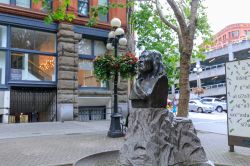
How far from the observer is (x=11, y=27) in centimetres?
1739

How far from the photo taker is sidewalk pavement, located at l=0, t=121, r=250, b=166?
8.11m

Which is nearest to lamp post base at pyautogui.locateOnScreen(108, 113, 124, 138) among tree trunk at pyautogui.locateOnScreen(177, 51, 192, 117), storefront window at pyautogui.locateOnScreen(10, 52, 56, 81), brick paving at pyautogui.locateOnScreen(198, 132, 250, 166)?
tree trunk at pyautogui.locateOnScreen(177, 51, 192, 117)

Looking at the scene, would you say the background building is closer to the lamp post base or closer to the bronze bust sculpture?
the lamp post base

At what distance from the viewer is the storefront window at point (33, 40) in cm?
1766

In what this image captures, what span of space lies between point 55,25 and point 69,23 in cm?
85

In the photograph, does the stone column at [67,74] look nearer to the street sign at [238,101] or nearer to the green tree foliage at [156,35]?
the green tree foliage at [156,35]

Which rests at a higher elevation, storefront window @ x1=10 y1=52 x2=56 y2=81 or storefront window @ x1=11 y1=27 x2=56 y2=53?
storefront window @ x1=11 y1=27 x2=56 y2=53

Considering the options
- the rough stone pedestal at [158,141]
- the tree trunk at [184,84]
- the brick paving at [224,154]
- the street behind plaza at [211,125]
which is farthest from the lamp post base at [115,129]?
the rough stone pedestal at [158,141]

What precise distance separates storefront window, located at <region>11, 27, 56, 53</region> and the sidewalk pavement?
534 centimetres

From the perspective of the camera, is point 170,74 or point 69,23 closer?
point 69,23

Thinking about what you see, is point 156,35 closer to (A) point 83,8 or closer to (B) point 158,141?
(A) point 83,8

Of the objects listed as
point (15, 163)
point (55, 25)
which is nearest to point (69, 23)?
point (55, 25)

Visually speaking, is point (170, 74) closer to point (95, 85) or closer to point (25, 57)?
point (95, 85)

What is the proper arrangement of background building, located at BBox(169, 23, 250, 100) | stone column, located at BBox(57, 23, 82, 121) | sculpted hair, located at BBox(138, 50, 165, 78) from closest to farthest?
1. sculpted hair, located at BBox(138, 50, 165, 78)
2. stone column, located at BBox(57, 23, 82, 121)
3. background building, located at BBox(169, 23, 250, 100)
